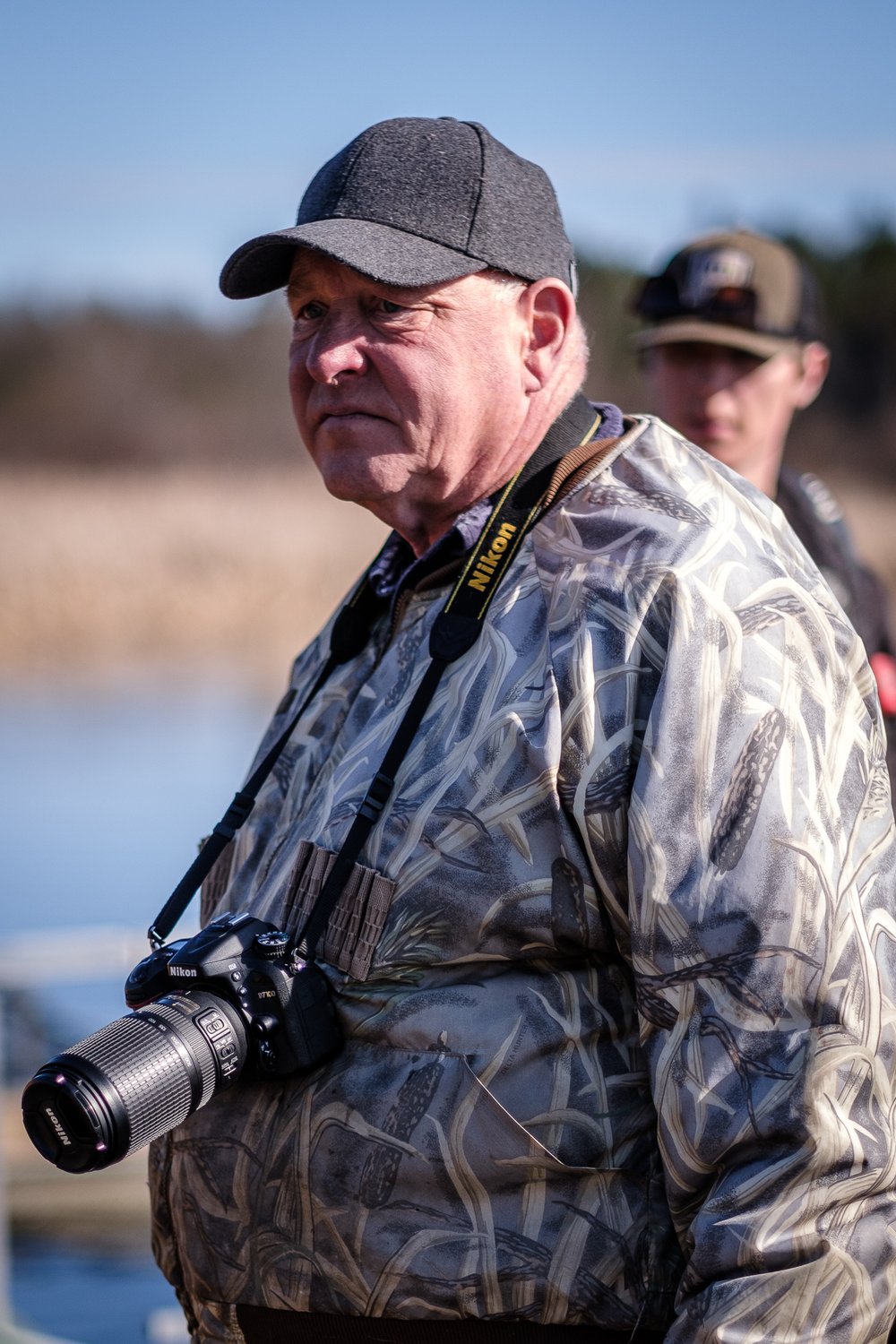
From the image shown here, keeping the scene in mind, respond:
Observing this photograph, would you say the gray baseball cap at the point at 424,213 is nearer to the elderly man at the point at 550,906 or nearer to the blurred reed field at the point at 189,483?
the elderly man at the point at 550,906

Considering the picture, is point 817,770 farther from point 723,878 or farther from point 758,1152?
point 758,1152

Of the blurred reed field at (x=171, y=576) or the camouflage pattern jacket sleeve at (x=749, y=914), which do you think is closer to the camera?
the camouflage pattern jacket sleeve at (x=749, y=914)

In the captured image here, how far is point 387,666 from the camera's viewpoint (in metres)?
1.53

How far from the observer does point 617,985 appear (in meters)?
1.28

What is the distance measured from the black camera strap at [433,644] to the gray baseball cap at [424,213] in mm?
181

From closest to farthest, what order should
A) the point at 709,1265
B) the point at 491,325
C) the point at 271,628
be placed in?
the point at 709,1265 < the point at 491,325 < the point at 271,628

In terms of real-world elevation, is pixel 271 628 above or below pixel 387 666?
below

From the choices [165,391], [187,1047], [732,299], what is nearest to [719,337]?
[732,299]

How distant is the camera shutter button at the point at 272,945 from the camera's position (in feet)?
4.42

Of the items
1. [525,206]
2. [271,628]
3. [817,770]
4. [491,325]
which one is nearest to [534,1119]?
[817,770]

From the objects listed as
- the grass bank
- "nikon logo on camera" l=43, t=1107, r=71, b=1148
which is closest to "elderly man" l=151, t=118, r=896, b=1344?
"nikon logo on camera" l=43, t=1107, r=71, b=1148

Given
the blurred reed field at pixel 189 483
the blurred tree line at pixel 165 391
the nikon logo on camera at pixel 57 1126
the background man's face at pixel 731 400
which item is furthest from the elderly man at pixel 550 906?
the blurred tree line at pixel 165 391

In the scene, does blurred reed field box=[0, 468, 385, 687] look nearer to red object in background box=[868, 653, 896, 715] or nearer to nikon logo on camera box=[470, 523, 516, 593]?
red object in background box=[868, 653, 896, 715]

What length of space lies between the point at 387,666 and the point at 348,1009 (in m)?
0.37
